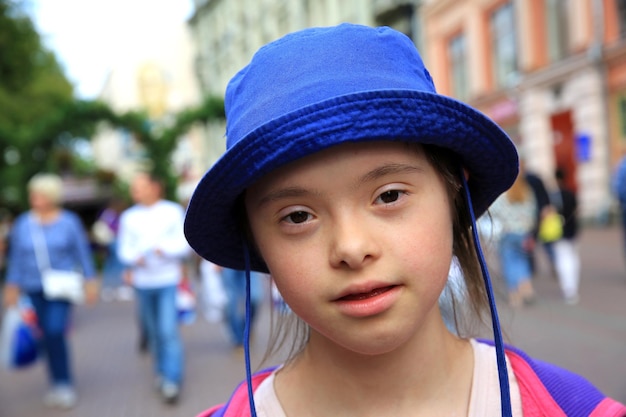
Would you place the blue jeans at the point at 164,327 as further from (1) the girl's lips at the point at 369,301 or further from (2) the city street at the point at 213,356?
(1) the girl's lips at the point at 369,301

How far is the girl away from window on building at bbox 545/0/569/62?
16987 mm

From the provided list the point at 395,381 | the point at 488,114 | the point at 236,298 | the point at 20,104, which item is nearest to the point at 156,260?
the point at 236,298

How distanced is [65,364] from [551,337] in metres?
4.06

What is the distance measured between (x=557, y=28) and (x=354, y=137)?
58.1 feet

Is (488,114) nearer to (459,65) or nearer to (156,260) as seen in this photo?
(459,65)

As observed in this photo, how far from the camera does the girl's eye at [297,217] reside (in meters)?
1.11

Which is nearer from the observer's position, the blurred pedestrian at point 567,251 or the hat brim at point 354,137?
the hat brim at point 354,137

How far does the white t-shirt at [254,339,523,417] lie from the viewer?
3.94 feet

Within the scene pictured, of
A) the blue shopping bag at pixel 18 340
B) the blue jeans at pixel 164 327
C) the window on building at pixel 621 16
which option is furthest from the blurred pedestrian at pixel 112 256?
the window on building at pixel 621 16

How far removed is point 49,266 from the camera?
5.38m

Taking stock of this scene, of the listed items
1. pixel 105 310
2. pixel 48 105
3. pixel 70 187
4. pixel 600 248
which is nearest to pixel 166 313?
pixel 105 310

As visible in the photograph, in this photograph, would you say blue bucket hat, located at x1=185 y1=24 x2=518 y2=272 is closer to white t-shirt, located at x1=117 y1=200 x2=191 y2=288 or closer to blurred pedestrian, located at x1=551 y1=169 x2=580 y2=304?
white t-shirt, located at x1=117 y1=200 x2=191 y2=288

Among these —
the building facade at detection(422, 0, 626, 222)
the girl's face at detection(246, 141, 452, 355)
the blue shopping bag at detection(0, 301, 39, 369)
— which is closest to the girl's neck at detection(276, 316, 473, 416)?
the girl's face at detection(246, 141, 452, 355)

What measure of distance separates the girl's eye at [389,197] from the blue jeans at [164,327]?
14.1 ft
